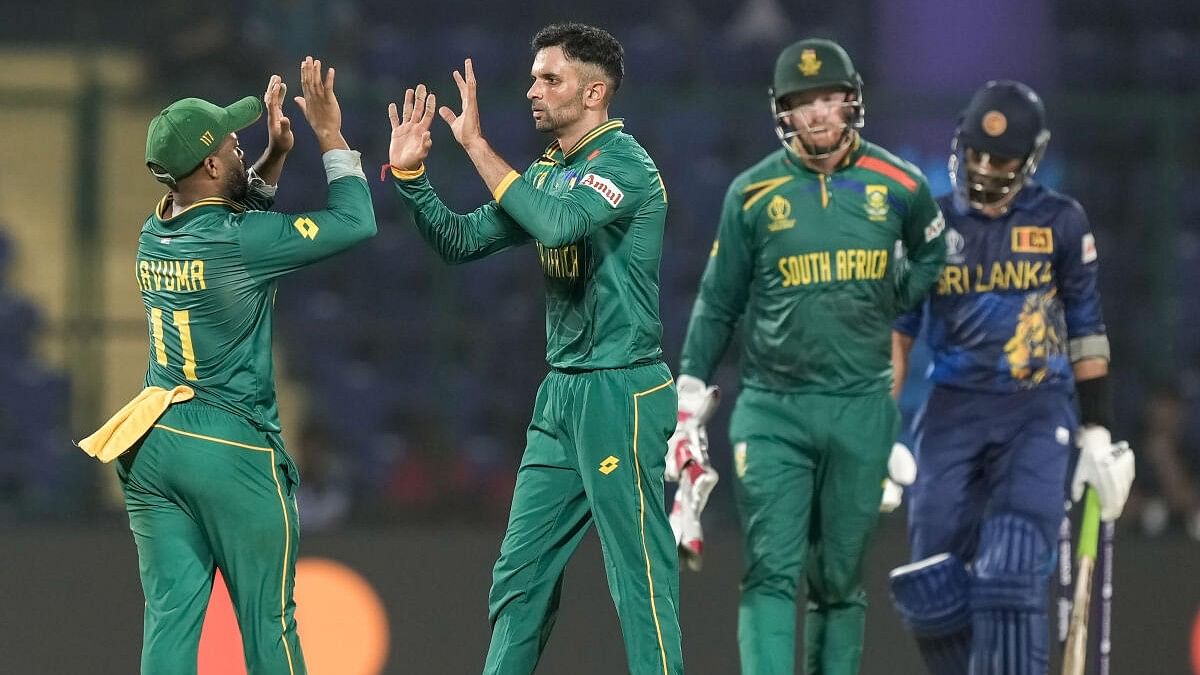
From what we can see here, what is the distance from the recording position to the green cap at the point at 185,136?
15.1 ft

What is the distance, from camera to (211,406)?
468 centimetres

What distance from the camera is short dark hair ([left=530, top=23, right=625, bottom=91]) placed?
485 centimetres

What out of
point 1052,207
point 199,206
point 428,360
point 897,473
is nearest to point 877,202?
point 1052,207

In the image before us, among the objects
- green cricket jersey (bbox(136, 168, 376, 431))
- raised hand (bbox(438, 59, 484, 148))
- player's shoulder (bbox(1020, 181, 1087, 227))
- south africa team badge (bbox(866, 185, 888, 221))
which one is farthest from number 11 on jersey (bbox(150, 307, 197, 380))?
player's shoulder (bbox(1020, 181, 1087, 227))

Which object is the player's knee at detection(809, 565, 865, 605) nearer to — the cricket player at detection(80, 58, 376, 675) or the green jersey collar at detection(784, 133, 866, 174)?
the green jersey collar at detection(784, 133, 866, 174)

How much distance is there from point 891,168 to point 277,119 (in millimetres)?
1918

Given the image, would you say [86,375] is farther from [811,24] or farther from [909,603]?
[811,24]

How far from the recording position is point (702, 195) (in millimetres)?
8242

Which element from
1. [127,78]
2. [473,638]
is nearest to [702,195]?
[473,638]

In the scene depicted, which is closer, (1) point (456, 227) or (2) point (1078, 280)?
(1) point (456, 227)

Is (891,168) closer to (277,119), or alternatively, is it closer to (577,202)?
(577,202)

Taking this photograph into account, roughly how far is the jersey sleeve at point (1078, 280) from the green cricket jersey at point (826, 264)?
0.40m

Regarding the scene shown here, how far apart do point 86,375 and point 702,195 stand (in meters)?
2.84

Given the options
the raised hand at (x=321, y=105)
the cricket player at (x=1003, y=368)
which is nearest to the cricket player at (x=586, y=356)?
the raised hand at (x=321, y=105)
